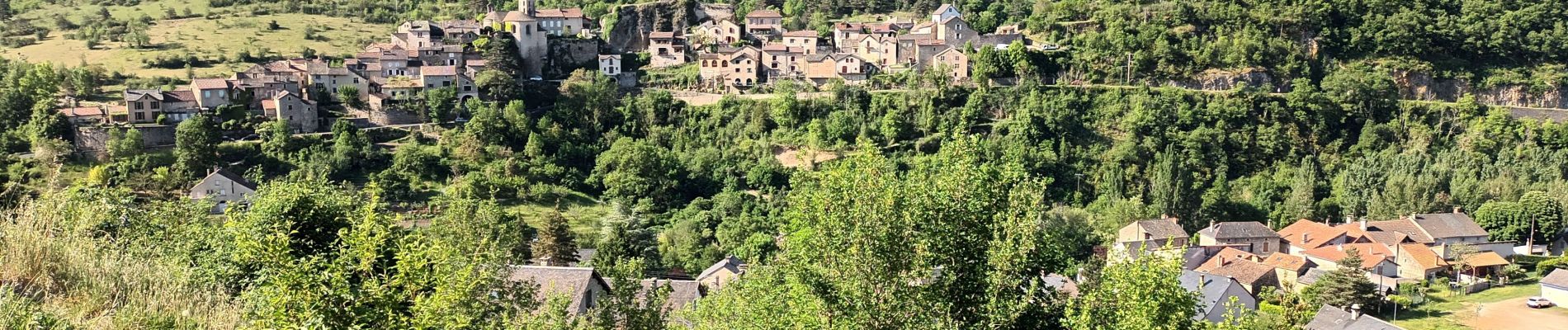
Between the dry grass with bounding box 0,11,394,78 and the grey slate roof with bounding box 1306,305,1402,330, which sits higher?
the dry grass with bounding box 0,11,394,78

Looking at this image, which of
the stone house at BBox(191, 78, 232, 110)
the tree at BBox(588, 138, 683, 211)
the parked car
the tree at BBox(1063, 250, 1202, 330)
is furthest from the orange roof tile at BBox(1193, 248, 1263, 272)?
the stone house at BBox(191, 78, 232, 110)

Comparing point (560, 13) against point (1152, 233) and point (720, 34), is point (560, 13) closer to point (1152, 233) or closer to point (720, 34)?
point (720, 34)

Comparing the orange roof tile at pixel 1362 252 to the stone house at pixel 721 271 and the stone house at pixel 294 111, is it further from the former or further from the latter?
the stone house at pixel 294 111

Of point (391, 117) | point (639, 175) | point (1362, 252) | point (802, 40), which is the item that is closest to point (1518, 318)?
point (1362, 252)

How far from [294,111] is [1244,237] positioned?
29134mm

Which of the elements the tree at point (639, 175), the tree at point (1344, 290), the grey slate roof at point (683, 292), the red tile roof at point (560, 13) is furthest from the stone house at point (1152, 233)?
the red tile roof at point (560, 13)

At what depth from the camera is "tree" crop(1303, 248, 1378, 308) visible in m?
25.4

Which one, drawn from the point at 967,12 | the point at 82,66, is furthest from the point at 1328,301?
the point at 82,66

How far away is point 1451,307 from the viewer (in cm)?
2706

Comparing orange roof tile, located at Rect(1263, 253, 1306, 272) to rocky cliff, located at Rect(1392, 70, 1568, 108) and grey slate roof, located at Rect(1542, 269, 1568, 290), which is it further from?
rocky cliff, located at Rect(1392, 70, 1568, 108)

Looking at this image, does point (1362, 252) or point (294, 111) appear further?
point (294, 111)

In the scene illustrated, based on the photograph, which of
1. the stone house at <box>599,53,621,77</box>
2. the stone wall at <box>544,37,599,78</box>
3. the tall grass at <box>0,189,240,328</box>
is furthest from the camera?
the stone wall at <box>544,37,599,78</box>

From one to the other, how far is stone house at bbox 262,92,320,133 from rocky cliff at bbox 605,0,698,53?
1343cm

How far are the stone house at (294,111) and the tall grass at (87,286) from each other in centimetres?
3019
